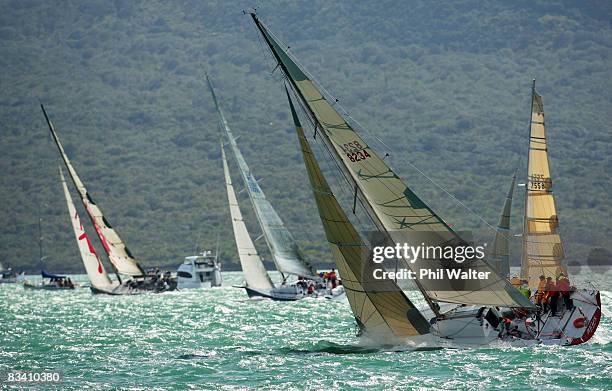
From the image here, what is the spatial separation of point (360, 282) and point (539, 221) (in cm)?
1165

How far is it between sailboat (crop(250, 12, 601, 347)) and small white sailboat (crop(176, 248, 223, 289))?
5199 centimetres

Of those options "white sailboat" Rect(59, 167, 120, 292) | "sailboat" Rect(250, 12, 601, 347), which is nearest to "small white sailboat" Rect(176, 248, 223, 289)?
"white sailboat" Rect(59, 167, 120, 292)

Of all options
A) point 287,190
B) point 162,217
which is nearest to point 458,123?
point 287,190

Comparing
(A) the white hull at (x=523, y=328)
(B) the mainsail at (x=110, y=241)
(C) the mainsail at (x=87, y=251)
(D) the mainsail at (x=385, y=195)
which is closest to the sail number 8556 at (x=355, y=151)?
(D) the mainsail at (x=385, y=195)

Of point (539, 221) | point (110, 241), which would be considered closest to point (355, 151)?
point (539, 221)

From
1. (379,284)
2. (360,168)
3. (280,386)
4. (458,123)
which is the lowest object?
(280,386)

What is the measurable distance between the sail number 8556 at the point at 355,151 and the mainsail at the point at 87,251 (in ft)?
130

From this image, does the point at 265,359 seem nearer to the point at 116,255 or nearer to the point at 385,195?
the point at 385,195

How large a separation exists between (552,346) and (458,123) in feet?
557

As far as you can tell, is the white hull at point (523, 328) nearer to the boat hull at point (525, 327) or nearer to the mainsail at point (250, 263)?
the boat hull at point (525, 327)

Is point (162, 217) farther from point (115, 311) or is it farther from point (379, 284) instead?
point (379, 284)

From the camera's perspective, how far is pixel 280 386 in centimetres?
2584

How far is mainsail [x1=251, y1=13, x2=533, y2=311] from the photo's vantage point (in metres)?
29.7

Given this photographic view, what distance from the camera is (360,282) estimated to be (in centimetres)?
3105
